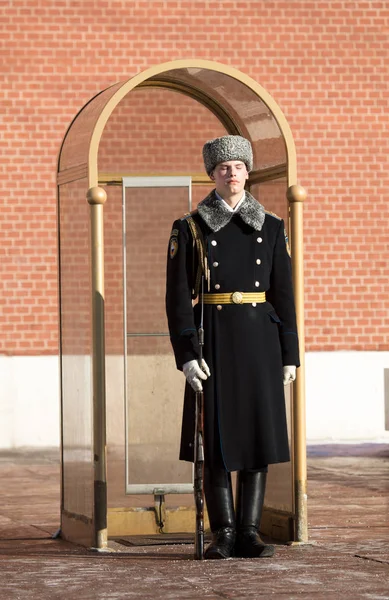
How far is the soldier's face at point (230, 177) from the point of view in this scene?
6430 mm

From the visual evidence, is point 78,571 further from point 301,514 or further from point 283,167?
point 283,167

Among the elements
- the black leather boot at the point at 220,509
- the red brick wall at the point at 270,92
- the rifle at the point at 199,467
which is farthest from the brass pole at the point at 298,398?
the red brick wall at the point at 270,92

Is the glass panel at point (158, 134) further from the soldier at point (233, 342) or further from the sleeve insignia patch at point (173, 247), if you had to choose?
the sleeve insignia patch at point (173, 247)

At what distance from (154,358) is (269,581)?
191cm

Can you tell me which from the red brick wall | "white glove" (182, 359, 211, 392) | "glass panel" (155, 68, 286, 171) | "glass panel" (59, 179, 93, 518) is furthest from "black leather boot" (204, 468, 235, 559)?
the red brick wall

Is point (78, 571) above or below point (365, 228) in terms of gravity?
below

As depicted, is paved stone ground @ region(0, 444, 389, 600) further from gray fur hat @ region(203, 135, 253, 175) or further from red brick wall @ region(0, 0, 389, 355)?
red brick wall @ region(0, 0, 389, 355)

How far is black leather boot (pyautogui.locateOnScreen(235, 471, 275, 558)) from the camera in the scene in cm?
625

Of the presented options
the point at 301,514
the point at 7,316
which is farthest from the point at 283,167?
the point at 7,316

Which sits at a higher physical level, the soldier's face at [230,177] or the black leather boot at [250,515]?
the soldier's face at [230,177]

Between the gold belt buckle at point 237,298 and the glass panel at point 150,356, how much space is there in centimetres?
97

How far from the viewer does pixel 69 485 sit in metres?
7.09

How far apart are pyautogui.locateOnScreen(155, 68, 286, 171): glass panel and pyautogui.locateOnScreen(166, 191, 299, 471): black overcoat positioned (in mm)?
636

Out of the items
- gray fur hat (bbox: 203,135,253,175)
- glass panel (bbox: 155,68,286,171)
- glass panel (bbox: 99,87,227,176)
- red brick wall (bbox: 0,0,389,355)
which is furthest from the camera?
red brick wall (bbox: 0,0,389,355)
